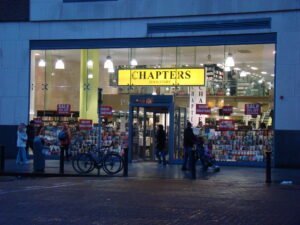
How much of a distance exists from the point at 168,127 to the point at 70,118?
4.41 metres

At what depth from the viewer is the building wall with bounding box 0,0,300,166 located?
899 inches

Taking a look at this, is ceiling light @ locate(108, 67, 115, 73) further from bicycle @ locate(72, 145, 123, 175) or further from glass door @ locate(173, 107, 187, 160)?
bicycle @ locate(72, 145, 123, 175)

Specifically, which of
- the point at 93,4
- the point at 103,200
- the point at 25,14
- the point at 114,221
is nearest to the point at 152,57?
the point at 93,4

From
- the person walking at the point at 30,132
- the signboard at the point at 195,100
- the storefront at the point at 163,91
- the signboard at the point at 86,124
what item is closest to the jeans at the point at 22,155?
the person walking at the point at 30,132

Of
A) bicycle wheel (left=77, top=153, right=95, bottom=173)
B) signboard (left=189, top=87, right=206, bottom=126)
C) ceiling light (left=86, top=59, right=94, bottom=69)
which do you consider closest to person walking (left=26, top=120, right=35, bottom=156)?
ceiling light (left=86, top=59, right=94, bottom=69)

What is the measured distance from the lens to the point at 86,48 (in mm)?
25766

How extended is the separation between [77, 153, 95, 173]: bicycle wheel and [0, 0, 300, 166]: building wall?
6.53 m

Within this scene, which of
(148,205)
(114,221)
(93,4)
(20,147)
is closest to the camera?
(114,221)

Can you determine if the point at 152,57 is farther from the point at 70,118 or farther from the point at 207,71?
the point at 70,118

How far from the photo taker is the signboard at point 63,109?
1010 inches

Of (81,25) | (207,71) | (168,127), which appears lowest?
(168,127)

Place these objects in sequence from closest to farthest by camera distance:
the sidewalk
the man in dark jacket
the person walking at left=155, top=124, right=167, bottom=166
Result: 1. the sidewalk
2. the man in dark jacket
3. the person walking at left=155, top=124, right=167, bottom=166

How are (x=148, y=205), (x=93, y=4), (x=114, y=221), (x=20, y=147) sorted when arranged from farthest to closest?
1. (x=93, y=4)
2. (x=20, y=147)
3. (x=148, y=205)
4. (x=114, y=221)

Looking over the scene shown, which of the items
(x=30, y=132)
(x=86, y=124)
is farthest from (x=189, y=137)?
(x=30, y=132)
